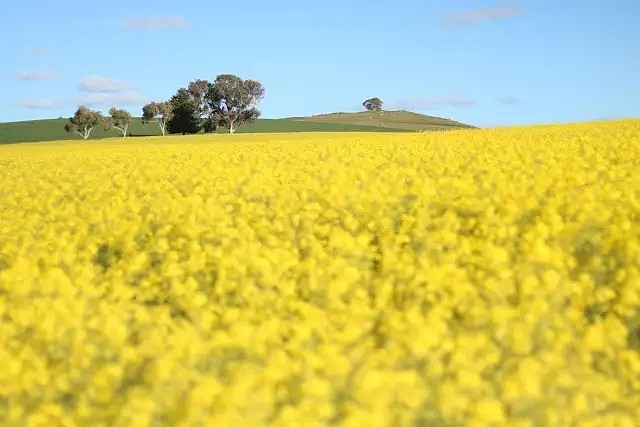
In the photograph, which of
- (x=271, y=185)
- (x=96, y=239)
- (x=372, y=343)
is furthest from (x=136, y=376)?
(x=271, y=185)

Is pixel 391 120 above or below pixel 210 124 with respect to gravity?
below

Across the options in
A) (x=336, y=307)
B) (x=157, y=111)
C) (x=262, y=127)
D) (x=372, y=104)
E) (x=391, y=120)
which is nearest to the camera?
(x=336, y=307)

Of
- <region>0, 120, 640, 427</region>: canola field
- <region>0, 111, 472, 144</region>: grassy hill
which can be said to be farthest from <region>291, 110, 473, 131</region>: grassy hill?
<region>0, 120, 640, 427</region>: canola field

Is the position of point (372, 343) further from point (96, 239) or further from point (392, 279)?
point (96, 239)

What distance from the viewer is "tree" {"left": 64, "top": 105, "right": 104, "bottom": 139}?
8512 cm

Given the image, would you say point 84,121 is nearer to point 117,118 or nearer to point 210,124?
point 117,118

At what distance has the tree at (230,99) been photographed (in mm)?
84812

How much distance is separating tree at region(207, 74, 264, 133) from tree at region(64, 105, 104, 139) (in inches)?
456

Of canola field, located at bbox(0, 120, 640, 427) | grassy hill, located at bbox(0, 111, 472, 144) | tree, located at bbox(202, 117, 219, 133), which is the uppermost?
canola field, located at bbox(0, 120, 640, 427)

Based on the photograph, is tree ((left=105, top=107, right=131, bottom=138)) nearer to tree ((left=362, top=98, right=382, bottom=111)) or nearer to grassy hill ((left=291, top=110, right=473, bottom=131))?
grassy hill ((left=291, top=110, right=473, bottom=131))

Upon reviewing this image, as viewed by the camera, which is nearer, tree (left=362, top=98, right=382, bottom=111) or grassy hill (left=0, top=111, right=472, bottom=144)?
grassy hill (left=0, top=111, right=472, bottom=144)

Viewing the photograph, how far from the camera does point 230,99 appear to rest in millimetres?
85438

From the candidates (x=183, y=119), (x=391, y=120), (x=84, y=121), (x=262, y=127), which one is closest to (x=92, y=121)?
(x=84, y=121)

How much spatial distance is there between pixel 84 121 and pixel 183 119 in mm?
10340
